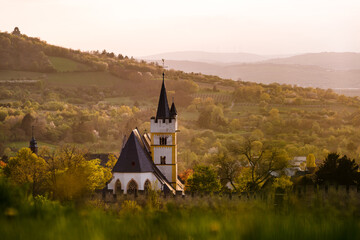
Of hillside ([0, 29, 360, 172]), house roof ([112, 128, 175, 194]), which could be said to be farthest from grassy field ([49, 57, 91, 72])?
house roof ([112, 128, 175, 194])

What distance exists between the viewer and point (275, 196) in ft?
23.3

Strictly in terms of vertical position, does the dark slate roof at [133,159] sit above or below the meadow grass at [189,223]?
below

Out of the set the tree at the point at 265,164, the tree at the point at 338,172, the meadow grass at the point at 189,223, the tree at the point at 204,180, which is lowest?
the tree at the point at 204,180

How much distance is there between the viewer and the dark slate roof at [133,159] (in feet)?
180

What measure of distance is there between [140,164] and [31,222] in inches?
1947

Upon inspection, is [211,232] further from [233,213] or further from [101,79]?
[101,79]

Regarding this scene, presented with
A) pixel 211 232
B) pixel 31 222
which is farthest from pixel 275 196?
pixel 31 222

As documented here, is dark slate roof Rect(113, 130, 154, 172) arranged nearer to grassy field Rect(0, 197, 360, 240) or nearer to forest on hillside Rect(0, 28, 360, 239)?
forest on hillside Rect(0, 28, 360, 239)

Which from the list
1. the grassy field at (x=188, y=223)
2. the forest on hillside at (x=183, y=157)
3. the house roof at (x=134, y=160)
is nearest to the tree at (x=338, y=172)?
the forest on hillside at (x=183, y=157)

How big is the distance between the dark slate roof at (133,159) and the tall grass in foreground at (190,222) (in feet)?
158

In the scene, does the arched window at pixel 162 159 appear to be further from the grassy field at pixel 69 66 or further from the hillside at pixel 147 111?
the grassy field at pixel 69 66

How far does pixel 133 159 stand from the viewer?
181 feet

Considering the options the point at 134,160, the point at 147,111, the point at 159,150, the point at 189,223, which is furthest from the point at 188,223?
the point at 147,111

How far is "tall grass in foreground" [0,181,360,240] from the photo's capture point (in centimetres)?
556
